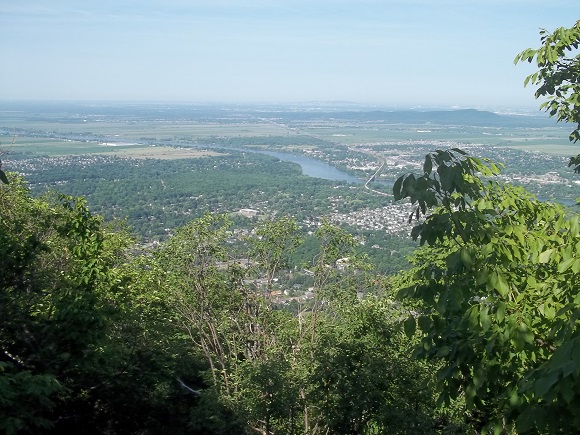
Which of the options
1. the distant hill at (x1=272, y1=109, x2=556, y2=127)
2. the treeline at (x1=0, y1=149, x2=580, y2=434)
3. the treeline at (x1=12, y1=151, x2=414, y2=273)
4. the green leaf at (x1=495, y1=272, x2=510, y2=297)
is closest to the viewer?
the green leaf at (x1=495, y1=272, x2=510, y2=297)

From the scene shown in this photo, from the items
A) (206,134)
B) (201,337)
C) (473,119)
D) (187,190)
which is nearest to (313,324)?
(201,337)

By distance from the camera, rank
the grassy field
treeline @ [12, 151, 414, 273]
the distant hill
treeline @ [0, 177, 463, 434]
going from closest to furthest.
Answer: treeline @ [0, 177, 463, 434] → treeline @ [12, 151, 414, 273] → the grassy field → the distant hill

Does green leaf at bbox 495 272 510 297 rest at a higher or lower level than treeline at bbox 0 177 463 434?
higher

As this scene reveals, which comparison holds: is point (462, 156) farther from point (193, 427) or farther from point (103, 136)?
point (103, 136)

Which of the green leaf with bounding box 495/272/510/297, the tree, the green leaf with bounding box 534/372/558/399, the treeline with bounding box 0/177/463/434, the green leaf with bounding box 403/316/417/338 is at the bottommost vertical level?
the treeline with bounding box 0/177/463/434

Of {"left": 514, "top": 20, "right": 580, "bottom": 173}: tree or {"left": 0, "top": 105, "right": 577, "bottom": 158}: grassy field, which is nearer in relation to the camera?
{"left": 514, "top": 20, "right": 580, "bottom": 173}: tree

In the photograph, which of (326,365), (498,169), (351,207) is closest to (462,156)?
(498,169)

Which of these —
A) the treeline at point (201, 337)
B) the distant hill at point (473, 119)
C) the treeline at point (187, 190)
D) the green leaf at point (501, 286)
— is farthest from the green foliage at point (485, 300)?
the distant hill at point (473, 119)

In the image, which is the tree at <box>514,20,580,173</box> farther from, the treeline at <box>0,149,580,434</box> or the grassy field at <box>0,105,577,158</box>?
the grassy field at <box>0,105,577,158</box>

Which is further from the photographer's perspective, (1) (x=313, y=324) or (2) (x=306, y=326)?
(2) (x=306, y=326)

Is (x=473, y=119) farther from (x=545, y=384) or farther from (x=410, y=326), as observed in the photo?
(x=545, y=384)

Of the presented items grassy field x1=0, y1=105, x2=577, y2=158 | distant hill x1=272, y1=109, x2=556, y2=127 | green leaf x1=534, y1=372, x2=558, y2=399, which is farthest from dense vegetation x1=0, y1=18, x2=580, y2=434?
distant hill x1=272, y1=109, x2=556, y2=127
